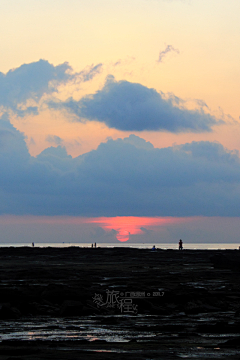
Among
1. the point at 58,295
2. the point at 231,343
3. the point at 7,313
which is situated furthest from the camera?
the point at 58,295

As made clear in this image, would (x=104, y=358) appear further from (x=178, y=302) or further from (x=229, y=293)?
(x=229, y=293)

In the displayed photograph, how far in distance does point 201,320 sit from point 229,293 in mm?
8436

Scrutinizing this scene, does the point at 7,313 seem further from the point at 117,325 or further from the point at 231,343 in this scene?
the point at 231,343

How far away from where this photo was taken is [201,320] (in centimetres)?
1816

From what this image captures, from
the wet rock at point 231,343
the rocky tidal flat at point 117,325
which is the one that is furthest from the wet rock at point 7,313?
the wet rock at point 231,343

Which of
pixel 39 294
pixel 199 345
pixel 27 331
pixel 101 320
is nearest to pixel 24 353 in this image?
pixel 27 331

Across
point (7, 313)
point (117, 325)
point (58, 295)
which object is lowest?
point (117, 325)

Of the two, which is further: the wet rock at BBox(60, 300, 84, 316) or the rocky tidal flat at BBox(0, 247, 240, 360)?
the wet rock at BBox(60, 300, 84, 316)

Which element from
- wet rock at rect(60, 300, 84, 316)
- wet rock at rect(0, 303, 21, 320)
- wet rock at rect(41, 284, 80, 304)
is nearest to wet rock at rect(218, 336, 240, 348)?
wet rock at rect(60, 300, 84, 316)

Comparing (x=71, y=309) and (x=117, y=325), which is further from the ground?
(x=71, y=309)

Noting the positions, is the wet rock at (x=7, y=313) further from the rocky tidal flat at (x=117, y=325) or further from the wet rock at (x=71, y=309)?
the wet rock at (x=71, y=309)

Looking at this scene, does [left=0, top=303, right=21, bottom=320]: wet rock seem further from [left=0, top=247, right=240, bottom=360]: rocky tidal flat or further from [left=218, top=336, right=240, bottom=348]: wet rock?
[left=218, top=336, right=240, bottom=348]: wet rock

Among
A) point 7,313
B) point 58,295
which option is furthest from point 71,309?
point 58,295

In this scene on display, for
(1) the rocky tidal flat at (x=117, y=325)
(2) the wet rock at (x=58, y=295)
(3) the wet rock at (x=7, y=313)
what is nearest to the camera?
(1) the rocky tidal flat at (x=117, y=325)
